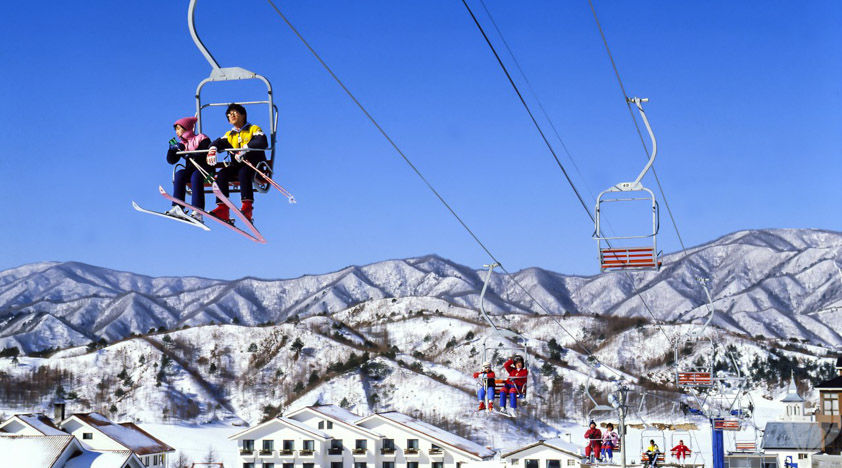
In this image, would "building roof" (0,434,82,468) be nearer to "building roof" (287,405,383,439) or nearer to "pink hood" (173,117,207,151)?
"building roof" (287,405,383,439)

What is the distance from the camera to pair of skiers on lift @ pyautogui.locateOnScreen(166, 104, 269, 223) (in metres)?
14.0

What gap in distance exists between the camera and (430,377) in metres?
125

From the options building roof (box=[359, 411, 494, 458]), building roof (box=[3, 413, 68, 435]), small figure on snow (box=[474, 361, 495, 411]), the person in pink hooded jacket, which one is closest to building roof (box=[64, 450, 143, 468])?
building roof (box=[3, 413, 68, 435])

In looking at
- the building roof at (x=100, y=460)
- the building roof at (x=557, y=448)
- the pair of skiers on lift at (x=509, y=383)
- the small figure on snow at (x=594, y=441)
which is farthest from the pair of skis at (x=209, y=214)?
the building roof at (x=557, y=448)

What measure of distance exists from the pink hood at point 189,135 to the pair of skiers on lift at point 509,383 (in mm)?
14120

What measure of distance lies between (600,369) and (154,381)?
5580 cm

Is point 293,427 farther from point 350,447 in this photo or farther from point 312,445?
point 350,447

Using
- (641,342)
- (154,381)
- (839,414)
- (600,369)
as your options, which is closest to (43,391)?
(154,381)

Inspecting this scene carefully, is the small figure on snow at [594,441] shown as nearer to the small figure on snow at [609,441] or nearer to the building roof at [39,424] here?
the small figure on snow at [609,441]

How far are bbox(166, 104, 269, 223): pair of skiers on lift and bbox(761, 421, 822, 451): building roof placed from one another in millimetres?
56455

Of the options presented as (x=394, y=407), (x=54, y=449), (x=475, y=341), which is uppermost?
(x=475, y=341)

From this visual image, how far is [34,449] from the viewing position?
49625 mm

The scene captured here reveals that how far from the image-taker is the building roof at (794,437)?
213 ft

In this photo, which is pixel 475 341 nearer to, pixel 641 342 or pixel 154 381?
pixel 641 342
